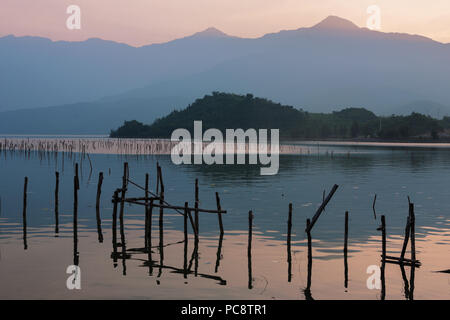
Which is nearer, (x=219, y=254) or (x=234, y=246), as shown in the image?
(x=219, y=254)

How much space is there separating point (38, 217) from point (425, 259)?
81.7ft

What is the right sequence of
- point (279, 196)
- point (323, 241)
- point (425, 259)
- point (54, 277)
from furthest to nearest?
point (279, 196) < point (323, 241) < point (425, 259) < point (54, 277)

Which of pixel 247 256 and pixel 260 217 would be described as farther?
pixel 260 217

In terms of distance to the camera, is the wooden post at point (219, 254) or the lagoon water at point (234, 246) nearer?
the lagoon water at point (234, 246)

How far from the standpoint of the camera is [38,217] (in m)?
38.6

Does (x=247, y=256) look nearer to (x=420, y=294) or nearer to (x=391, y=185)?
(x=420, y=294)

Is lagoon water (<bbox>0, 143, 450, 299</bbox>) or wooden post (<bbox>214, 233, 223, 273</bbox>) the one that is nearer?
lagoon water (<bbox>0, 143, 450, 299</bbox>)
